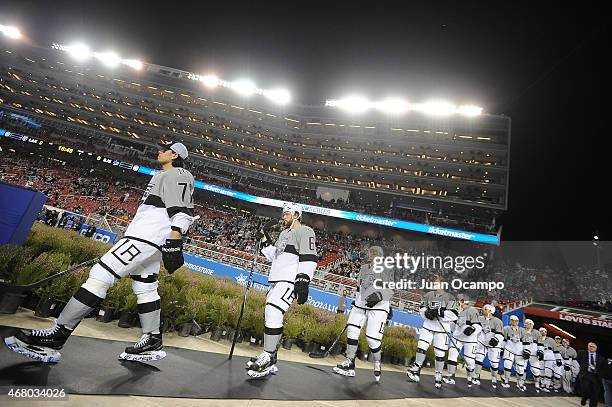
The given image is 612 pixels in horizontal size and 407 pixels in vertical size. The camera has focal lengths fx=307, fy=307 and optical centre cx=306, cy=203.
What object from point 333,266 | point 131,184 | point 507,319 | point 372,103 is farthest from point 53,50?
point 507,319

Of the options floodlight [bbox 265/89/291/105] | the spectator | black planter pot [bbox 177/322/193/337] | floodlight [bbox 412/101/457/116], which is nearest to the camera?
black planter pot [bbox 177/322/193/337]

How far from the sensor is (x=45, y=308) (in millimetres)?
4078

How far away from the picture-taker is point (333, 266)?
25.9 metres

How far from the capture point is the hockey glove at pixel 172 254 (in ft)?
9.95

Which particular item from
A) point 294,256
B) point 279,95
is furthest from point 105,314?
point 279,95

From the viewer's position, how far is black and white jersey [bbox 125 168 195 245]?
3.22 metres

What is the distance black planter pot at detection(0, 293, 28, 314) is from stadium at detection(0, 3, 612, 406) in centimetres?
2

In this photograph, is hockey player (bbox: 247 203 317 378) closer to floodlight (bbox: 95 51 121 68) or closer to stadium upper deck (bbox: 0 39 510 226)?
stadium upper deck (bbox: 0 39 510 226)

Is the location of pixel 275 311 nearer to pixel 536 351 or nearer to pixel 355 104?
pixel 536 351

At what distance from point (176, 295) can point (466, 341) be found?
776 centimetres

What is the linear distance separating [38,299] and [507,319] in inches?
783

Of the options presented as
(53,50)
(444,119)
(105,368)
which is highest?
(53,50)

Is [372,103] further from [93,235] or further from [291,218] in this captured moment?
[291,218]

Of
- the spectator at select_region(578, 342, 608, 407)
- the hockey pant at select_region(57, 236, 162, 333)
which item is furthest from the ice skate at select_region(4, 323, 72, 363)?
the spectator at select_region(578, 342, 608, 407)
